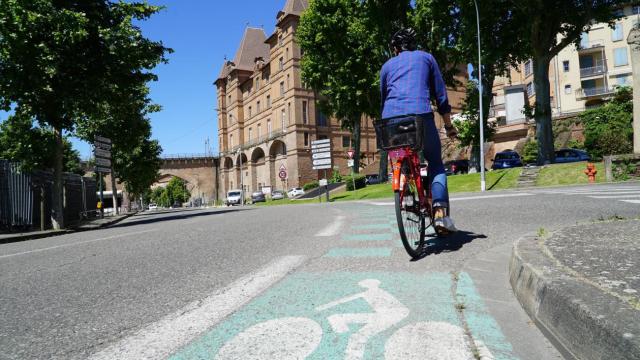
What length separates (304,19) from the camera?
1375 inches

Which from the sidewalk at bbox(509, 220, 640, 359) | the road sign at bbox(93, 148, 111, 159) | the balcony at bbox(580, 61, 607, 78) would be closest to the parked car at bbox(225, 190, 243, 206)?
the road sign at bbox(93, 148, 111, 159)

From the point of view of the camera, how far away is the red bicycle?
3990 millimetres

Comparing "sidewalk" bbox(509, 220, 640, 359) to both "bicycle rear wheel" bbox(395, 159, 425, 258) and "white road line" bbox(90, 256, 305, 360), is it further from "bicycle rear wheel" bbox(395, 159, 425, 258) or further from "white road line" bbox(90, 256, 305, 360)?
"white road line" bbox(90, 256, 305, 360)

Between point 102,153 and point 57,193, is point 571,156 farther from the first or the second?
point 57,193

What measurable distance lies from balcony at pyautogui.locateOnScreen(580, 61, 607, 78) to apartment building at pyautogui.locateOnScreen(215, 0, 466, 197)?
16312 mm

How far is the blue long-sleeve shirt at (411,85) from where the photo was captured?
13.8 ft

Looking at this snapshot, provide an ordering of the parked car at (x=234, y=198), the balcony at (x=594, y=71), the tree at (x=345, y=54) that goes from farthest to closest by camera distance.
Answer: the parked car at (x=234, y=198) → the balcony at (x=594, y=71) → the tree at (x=345, y=54)

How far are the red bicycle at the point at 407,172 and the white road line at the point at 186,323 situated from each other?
1183mm

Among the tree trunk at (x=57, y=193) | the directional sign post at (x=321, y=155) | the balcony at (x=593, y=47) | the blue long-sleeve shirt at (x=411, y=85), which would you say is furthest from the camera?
the balcony at (x=593, y=47)

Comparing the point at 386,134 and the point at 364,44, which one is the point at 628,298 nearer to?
the point at 386,134

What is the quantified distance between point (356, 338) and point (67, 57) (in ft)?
48.9

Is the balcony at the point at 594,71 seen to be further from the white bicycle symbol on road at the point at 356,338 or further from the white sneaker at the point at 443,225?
the white bicycle symbol on road at the point at 356,338

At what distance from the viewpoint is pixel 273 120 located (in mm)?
67375

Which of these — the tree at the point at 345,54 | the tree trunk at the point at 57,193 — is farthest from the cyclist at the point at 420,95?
the tree at the point at 345,54
